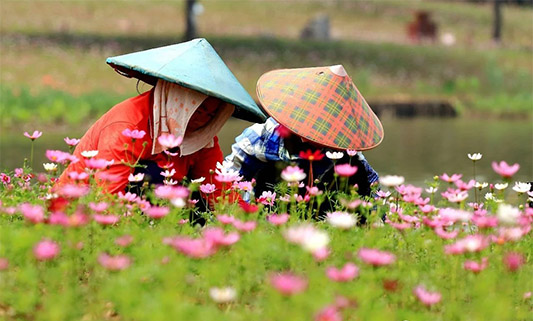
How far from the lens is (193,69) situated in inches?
138

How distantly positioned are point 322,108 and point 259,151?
1.69 feet

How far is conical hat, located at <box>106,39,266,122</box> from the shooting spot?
11.2 ft

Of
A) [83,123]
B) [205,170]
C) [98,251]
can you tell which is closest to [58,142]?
[83,123]

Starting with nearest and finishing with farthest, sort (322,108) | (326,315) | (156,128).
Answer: (326,315)
(156,128)
(322,108)

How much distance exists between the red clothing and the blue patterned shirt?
8.1 inches

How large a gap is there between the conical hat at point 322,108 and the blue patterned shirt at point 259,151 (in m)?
0.29

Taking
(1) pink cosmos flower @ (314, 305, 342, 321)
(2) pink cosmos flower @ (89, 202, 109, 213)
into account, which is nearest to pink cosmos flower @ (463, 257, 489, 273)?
(1) pink cosmos flower @ (314, 305, 342, 321)

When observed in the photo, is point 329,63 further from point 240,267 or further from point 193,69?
point 240,267

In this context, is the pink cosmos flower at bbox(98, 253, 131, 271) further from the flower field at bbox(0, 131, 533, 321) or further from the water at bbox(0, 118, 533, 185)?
the water at bbox(0, 118, 533, 185)

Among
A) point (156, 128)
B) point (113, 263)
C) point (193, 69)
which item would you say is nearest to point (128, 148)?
point (156, 128)

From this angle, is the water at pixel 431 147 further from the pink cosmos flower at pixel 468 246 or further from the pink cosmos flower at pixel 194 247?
the pink cosmos flower at pixel 194 247

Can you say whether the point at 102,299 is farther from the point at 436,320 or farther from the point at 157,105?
the point at 157,105

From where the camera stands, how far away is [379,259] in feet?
6.83

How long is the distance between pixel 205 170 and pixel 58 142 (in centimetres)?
650
